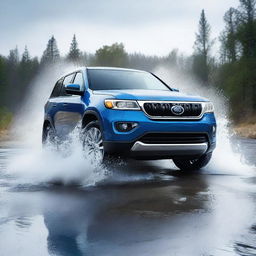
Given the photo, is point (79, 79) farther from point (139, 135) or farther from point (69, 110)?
point (139, 135)

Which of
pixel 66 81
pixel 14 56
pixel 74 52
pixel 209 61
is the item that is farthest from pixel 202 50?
pixel 14 56

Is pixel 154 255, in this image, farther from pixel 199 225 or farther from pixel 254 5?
pixel 254 5

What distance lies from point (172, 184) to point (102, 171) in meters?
1.16

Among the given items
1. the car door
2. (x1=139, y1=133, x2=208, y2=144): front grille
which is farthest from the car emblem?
the car door

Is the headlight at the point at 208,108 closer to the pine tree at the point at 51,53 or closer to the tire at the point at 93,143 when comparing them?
the tire at the point at 93,143

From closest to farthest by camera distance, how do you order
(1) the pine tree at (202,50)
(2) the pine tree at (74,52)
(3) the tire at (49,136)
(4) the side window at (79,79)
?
(4) the side window at (79,79) → (3) the tire at (49,136) → (1) the pine tree at (202,50) → (2) the pine tree at (74,52)

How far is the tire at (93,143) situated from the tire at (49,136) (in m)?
1.66

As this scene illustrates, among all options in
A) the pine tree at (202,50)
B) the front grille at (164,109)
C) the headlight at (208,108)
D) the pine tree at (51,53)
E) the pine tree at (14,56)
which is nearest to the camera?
the front grille at (164,109)

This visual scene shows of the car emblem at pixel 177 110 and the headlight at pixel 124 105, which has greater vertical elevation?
the headlight at pixel 124 105

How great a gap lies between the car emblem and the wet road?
97 cm

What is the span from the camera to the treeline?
45100 mm

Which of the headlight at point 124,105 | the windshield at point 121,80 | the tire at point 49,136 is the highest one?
the windshield at point 121,80

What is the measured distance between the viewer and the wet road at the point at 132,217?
10.6 ft

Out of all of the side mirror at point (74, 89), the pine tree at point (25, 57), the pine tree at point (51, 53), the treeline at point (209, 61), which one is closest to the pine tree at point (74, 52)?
the treeline at point (209, 61)
